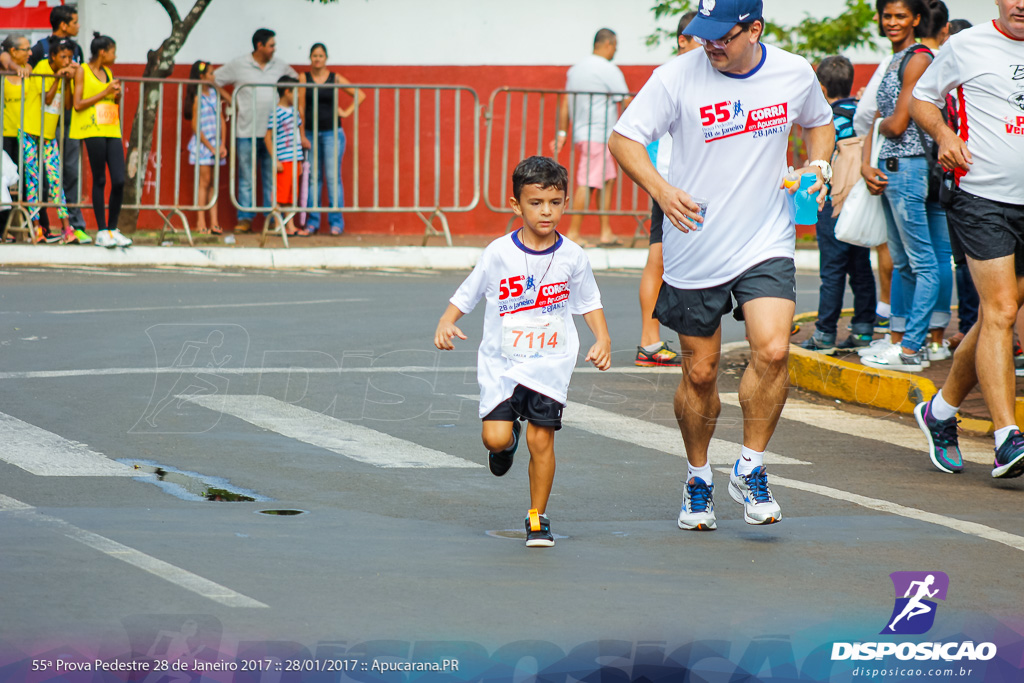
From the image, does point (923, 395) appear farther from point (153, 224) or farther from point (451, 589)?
point (153, 224)

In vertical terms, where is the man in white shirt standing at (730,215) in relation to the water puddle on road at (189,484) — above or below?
above

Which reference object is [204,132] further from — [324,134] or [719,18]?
[719,18]

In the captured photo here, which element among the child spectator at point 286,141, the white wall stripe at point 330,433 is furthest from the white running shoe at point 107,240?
the white wall stripe at point 330,433

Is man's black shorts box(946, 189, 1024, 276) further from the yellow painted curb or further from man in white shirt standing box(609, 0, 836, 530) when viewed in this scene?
the yellow painted curb

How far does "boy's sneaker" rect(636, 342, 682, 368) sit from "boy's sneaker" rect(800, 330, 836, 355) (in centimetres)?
88

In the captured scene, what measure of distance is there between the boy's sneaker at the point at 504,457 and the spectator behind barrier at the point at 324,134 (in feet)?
36.1

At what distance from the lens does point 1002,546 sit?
5383 mm

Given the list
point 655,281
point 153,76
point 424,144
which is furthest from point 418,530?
point 424,144

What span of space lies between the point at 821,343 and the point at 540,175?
4.94 m

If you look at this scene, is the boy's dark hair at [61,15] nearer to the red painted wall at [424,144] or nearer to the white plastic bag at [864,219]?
the red painted wall at [424,144]

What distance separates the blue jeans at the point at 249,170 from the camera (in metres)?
17.1

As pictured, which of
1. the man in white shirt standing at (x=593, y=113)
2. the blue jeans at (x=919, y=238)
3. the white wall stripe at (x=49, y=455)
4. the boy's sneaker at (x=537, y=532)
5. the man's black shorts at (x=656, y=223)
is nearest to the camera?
the boy's sneaker at (x=537, y=532)

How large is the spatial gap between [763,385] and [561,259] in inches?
34.8

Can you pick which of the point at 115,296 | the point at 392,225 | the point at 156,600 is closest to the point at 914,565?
the point at 156,600
